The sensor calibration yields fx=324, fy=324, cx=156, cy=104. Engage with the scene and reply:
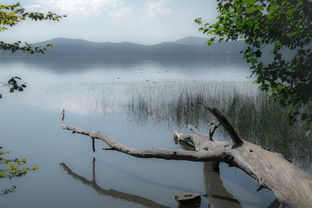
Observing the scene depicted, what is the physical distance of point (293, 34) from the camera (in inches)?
178

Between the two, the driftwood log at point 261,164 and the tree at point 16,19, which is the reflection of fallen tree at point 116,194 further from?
the tree at point 16,19

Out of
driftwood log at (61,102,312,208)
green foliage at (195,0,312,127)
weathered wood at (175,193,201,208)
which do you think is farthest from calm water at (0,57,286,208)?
green foliage at (195,0,312,127)

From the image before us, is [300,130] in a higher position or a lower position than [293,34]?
lower

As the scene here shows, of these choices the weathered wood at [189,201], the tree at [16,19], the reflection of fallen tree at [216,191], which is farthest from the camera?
the reflection of fallen tree at [216,191]

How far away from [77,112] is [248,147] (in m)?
11.0

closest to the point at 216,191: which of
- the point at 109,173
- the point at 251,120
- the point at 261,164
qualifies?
the point at 261,164

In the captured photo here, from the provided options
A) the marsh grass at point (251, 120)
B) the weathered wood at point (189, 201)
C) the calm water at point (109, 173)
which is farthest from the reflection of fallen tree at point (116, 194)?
the marsh grass at point (251, 120)

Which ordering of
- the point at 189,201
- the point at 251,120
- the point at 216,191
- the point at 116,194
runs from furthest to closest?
the point at 251,120 → the point at 216,191 → the point at 116,194 → the point at 189,201

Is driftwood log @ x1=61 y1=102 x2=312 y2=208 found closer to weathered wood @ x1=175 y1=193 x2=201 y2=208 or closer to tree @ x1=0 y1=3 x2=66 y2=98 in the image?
weathered wood @ x1=175 y1=193 x2=201 y2=208

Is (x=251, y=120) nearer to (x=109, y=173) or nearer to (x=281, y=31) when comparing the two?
(x=109, y=173)

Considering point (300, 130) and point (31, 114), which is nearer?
point (300, 130)

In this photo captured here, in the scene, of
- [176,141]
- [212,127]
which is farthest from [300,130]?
[176,141]

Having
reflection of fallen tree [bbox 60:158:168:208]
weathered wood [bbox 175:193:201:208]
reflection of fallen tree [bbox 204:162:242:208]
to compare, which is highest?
weathered wood [bbox 175:193:201:208]

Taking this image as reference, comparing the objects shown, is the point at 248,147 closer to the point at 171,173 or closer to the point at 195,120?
the point at 171,173
